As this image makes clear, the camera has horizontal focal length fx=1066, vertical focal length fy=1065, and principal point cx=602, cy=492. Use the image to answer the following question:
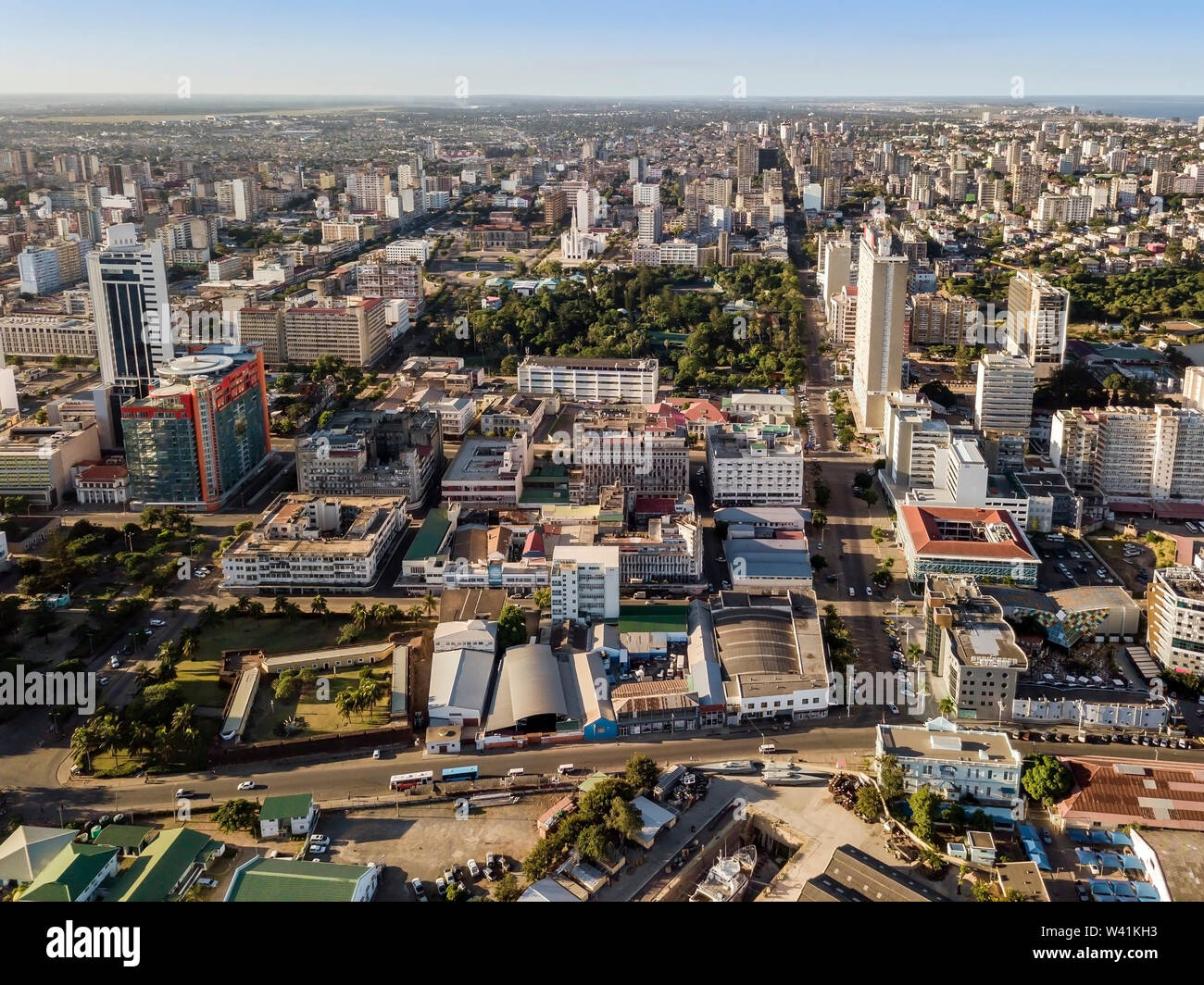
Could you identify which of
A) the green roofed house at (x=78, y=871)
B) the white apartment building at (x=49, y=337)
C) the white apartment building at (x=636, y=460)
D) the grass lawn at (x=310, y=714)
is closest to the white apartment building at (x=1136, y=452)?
the white apartment building at (x=636, y=460)

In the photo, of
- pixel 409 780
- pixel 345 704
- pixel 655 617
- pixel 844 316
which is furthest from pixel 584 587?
pixel 844 316

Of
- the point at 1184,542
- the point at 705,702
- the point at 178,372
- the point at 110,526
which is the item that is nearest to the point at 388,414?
the point at 178,372

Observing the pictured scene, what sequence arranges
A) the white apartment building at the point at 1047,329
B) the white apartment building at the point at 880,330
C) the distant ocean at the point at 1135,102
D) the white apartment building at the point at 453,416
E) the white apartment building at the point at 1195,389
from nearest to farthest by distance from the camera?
the distant ocean at the point at 1135,102 → the white apartment building at the point at 1195,389 → the white apartment building at the point at 880,330 → the white apartment building at the point at 453,416 → the white apartment building at the point at 1047,329

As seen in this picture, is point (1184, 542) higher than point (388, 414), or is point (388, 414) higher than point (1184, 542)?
point (388, 414)

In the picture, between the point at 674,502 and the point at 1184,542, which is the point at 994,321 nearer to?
the point at 1184,542

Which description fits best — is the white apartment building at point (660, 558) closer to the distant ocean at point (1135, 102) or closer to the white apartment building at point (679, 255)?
the distant ocean at point (1135, 102)

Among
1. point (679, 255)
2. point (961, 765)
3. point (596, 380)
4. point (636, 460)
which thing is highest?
point (679, 255)

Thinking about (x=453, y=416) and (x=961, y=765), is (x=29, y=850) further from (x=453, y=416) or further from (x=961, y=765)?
(x=453, y=416)
